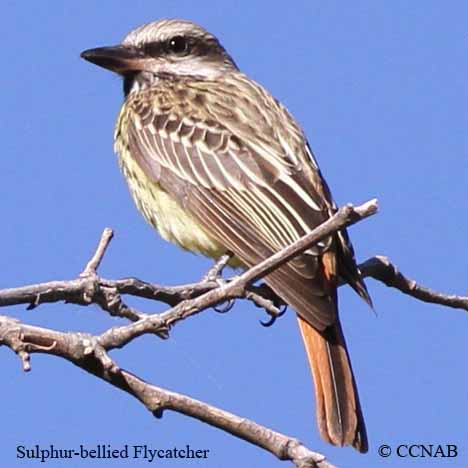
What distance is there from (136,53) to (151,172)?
3.98 feet

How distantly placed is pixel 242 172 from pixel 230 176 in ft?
0.28

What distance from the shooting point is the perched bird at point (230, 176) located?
6.22 meters

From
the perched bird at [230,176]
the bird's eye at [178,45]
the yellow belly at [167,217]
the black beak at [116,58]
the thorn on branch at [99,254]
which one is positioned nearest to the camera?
the thorn on branch at [99,254]

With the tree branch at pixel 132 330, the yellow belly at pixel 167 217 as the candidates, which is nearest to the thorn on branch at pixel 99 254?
the tree branch at pixel 132 330

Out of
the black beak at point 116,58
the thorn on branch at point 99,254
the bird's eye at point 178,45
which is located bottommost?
the thorn on branch at point 99,254

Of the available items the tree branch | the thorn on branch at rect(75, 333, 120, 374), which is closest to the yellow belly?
the tree branch

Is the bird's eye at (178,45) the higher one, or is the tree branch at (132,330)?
the bird's eye at (178,45)

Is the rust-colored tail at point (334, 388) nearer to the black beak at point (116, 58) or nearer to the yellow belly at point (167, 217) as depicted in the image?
the yellow belly at point (167, 217)

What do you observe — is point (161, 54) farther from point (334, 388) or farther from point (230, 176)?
point (334, 388)

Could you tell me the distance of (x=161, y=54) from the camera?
8766mm

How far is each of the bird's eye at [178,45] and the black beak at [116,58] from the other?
244 millimetres

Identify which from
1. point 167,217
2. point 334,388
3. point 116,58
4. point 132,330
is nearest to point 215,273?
point 334,388

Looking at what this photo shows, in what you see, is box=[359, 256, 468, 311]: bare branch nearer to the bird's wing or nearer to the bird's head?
the bird's wing

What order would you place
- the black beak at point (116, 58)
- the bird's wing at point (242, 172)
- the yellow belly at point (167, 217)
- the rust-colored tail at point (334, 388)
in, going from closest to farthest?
the rust-colored tail at point (334, 388), the bird's wing at point (242, 172), the yellow belly at point (167, 217), the black beak at point (116, 58)
